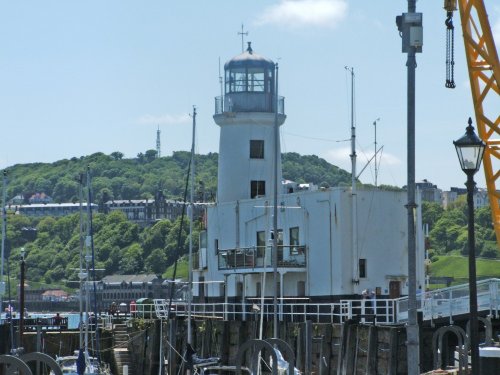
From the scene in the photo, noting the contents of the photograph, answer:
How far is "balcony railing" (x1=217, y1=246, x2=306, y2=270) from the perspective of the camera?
58781 mm

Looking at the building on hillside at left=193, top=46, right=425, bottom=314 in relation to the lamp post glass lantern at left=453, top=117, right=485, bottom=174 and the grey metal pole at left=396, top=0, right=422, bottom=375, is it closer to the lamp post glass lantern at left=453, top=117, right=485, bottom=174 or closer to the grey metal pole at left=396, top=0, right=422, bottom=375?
the grey metal pole at left=396, top=0, right=422, bottom=375

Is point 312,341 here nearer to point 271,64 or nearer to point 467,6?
point 467,6

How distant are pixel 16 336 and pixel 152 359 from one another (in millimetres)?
8742

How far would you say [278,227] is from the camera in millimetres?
60219

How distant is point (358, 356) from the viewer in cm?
4591

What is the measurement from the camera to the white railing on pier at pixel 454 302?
44.1 metres

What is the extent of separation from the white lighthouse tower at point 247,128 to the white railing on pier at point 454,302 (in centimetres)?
1913

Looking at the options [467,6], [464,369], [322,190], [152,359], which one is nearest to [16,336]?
[152,359]

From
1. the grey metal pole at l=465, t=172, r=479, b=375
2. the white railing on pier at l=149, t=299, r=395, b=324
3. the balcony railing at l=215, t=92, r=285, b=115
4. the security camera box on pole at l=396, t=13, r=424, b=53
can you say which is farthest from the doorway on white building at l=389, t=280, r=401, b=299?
the grey metal pole at l=465, t=172, r=479, b=375

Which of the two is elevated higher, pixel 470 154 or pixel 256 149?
Answer: pixel 256 149

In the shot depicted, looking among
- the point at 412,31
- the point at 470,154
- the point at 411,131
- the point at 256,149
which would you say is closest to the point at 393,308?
the point at 256,149

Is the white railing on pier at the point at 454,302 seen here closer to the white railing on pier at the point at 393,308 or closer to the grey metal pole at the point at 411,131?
the white railing on pier at the point at 393,308

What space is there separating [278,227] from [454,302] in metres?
16.7

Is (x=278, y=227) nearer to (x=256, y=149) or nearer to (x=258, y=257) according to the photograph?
(x=258, y=257)
